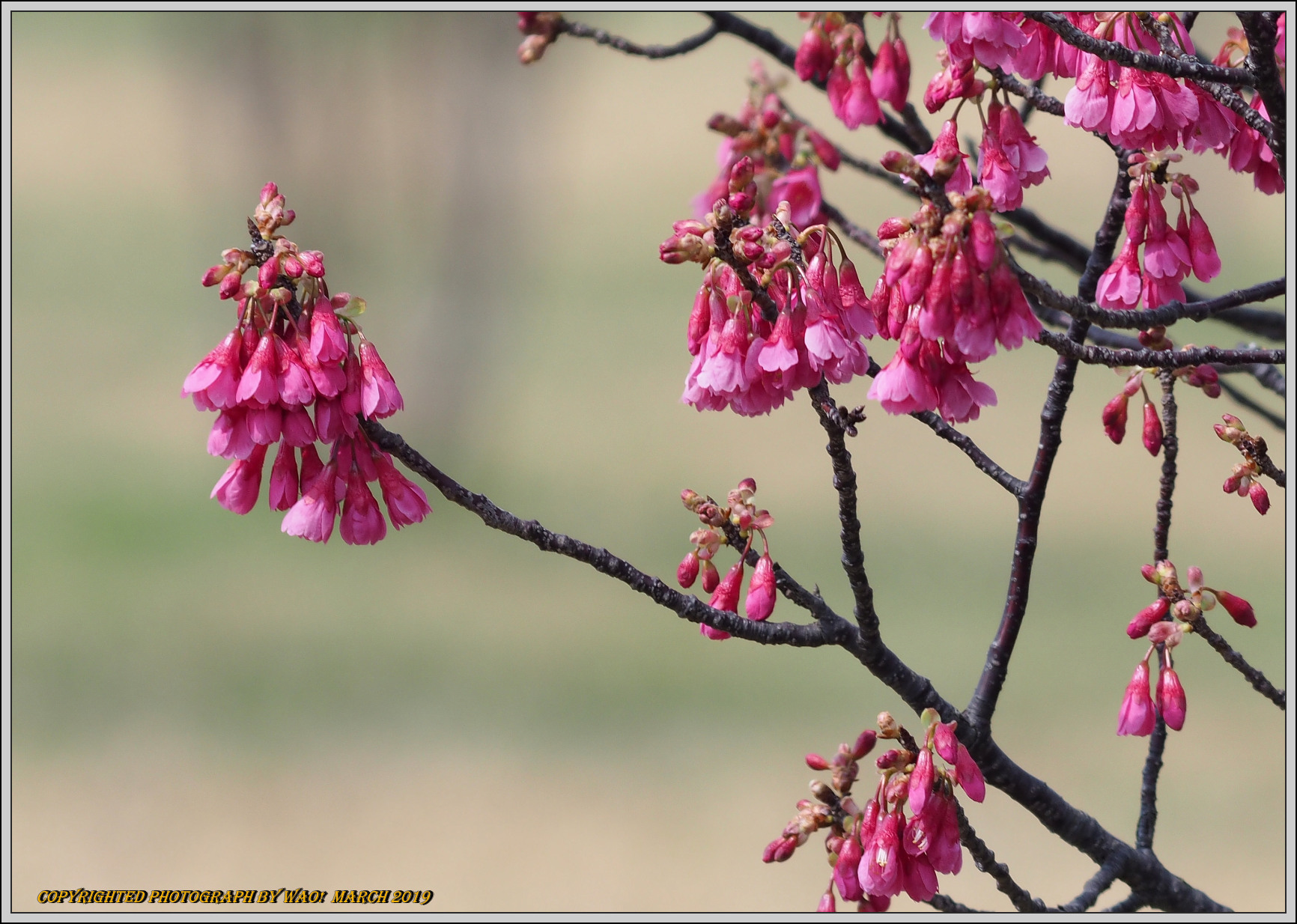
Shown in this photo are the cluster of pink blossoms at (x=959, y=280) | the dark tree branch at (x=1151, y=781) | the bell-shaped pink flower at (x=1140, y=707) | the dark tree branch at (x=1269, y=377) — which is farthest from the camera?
the dark tree branch at (x=1269, y=377)

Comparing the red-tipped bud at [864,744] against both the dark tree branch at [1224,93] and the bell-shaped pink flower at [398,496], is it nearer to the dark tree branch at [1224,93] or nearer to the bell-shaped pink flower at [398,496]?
the bell-shaped pink flower at [398,496]

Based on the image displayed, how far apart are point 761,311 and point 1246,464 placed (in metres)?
0.65

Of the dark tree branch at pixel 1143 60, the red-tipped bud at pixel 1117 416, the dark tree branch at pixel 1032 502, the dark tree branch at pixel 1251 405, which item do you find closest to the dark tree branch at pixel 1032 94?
the dark tree branch at pixel 1032 502

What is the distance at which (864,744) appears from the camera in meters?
1.26

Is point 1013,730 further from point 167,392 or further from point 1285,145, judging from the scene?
point 167,392

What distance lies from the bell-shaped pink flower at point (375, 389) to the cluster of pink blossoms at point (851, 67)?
0.77 meters

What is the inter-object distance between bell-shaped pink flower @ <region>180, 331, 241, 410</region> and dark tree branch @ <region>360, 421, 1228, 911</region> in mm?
127

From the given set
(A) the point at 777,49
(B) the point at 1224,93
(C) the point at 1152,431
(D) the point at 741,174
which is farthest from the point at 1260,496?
(A) the point at 777,49

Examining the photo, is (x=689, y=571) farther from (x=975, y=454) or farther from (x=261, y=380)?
(x=261, y=380)

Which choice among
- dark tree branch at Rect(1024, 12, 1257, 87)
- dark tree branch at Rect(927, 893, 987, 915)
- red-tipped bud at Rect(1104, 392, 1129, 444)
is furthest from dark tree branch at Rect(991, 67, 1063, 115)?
dark tree branch at Rect(927, 893, 987, 915)

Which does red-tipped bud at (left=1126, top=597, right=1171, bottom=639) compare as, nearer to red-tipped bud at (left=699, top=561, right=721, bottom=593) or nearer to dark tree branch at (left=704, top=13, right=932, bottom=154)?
red-tipped bud at (left=699, top=561, right=721, bottom=593)

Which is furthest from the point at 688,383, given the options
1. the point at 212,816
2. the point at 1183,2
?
the point at 212,816

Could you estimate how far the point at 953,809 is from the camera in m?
1.13

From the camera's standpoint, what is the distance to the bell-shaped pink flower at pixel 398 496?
3.68ft
